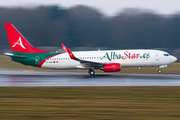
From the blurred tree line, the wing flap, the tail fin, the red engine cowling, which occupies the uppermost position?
the blurred tree line

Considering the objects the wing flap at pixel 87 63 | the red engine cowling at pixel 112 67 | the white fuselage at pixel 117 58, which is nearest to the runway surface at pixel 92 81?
the red engine cowling at pixel 112 67

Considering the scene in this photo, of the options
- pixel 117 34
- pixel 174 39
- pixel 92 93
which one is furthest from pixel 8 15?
pixel 92 93

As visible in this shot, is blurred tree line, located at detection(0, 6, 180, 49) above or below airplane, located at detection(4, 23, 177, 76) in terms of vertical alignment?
above

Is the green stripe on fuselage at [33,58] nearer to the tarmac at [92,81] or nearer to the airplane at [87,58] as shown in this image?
the airplane at [87,58]

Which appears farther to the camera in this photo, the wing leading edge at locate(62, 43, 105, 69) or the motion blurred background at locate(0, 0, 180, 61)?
the motion blurred background at locate(0, 0, 180, 61)

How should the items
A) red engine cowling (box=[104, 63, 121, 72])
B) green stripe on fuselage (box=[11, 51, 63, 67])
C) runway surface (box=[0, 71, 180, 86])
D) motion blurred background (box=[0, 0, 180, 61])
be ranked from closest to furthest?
runway surface (box=[0, 71, 180, 86]) → red engine cowling (box=[104, 63, 121, 72]) → green stripe on fuselage (box=[11, 51, 63, 67]) → motion blurred background (box=[0, 0, 180, 61])

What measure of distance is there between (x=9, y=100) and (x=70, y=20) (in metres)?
94.8

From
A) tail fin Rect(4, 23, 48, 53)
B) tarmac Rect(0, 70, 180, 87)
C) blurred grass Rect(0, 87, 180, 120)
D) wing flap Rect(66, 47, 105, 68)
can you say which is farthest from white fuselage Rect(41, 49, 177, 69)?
blurred grass Rect(0, 87, 180, 120)

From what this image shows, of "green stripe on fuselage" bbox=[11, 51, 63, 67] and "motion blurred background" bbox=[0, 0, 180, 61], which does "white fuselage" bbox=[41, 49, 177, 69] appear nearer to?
"green stripe on fuselage" bbox=[11, 51, 63, 67]

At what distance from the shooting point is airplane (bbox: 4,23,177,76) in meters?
28.8

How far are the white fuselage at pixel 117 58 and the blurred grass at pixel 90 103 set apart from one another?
33.8ft

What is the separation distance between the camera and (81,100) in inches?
569

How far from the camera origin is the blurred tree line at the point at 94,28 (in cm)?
9262

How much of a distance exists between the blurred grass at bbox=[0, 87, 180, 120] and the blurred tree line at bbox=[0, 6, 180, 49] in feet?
242
